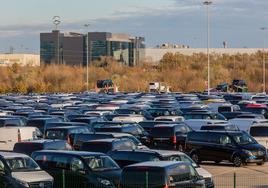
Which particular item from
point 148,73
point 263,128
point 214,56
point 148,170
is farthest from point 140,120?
point 214,56

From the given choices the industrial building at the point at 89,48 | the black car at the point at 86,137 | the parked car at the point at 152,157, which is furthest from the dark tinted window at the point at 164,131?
the industrial building at the point at 89,48

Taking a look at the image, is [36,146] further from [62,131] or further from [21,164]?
[62,131]

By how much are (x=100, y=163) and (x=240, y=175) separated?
7643 mm

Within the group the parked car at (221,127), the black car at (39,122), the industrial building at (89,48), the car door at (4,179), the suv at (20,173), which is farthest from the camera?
the industrial building at (89,48)

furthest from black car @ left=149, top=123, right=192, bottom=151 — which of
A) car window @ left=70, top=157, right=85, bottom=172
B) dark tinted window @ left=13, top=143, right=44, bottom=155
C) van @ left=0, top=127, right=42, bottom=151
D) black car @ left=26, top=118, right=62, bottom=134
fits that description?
car window @ left=70, top=157, right=85, bottom=172

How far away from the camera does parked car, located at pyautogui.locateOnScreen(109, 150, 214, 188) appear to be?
78.6 feet

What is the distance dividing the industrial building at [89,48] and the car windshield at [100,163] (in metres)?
137

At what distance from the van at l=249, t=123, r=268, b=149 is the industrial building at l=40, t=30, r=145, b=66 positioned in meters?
124

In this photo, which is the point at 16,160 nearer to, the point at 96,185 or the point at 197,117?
the point at 96,185

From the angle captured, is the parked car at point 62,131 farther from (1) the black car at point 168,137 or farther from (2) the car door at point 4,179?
(2) the car door at point 4,179

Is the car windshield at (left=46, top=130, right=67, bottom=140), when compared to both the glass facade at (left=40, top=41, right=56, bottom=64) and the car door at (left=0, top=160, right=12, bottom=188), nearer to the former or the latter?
the car door at (left=0, top=160, right=12, bottom=188)

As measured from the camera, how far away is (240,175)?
29.0 m

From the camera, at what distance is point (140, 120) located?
44.0m

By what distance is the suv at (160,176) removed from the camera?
19.7m
